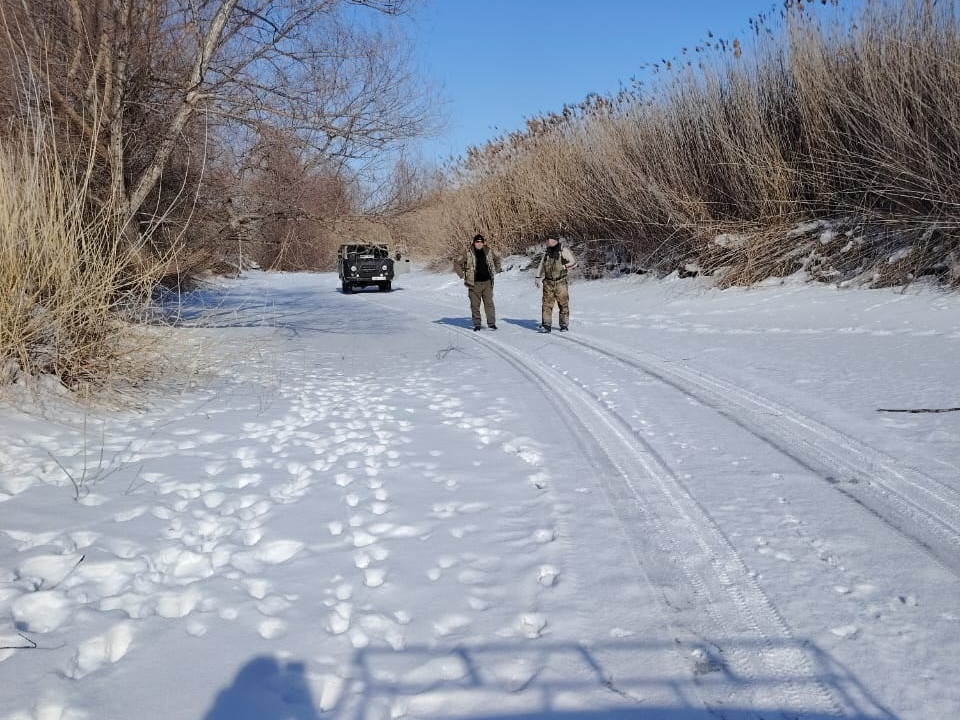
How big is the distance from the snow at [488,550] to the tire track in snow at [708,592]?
0.01 metres

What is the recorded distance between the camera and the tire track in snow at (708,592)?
2.10 meters

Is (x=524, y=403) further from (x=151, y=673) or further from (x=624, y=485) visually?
(x=151, y=673)

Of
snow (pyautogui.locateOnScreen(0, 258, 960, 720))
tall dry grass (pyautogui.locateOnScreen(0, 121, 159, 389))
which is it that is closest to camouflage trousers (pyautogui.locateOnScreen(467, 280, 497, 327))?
snow (pyautogui.locateOnScreen(0, 258, 960, 720))

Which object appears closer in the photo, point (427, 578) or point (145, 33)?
point (427, 578)

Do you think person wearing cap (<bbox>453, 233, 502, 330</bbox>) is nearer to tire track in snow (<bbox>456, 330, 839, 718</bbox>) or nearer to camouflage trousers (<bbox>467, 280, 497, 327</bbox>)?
camouflage trousers (<bbox>467, 280, 497, 327</bbox>)

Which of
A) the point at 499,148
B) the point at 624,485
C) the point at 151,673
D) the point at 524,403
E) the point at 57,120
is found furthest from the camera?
the point at 499,148

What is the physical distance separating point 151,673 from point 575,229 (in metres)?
17.6

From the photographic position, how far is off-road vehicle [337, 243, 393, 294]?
22297 millimetres

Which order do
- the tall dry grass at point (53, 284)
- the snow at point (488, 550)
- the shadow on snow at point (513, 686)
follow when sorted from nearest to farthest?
the shadow on snow at point (513, 686), the snow at point (488, 550), the tall dry grass at point (53, 284)

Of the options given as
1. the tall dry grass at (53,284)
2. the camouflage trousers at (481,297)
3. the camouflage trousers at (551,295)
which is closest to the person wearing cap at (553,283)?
the camouflage trousers at (551,295)

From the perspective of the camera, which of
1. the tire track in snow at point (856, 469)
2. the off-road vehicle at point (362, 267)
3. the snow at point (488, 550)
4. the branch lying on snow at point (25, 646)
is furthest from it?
the off-road vehicle at point (362, 267)

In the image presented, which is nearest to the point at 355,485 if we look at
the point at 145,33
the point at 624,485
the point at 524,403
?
the point at 624,485

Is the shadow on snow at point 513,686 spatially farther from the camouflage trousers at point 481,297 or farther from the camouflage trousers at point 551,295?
the camouflage trousers at point 481,297

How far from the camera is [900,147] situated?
33.1 feet
